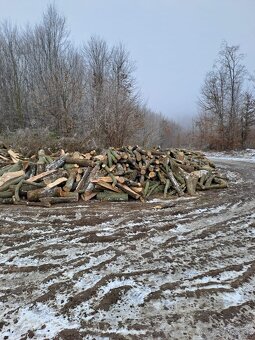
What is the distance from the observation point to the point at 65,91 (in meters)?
19.5

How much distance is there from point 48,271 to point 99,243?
981 millimetres

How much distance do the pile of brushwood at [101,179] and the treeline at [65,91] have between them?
194 inches

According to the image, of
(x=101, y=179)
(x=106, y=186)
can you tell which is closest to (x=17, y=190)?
(x=101, y=179)

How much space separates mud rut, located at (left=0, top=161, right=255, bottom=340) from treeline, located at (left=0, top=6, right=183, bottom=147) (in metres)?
8.72

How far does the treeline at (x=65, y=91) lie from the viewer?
15641 millimetres

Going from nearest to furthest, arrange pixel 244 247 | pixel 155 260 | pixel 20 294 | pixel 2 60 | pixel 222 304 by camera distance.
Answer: pixel 222 304
pixel 20 294
pixel 155 260
pixel 244 247
pixel 2 60

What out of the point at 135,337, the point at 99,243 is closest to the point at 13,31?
the point at 99,243

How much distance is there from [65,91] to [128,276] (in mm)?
18745

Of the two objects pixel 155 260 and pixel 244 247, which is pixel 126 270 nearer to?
pixel 155 260

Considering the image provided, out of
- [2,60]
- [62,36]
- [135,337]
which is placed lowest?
[135,337]

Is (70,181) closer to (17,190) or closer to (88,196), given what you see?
(88,196)

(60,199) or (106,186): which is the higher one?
(106,186)

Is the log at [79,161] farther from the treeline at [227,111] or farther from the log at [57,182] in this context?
the treeline at [227,111]

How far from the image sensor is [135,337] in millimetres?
2111
